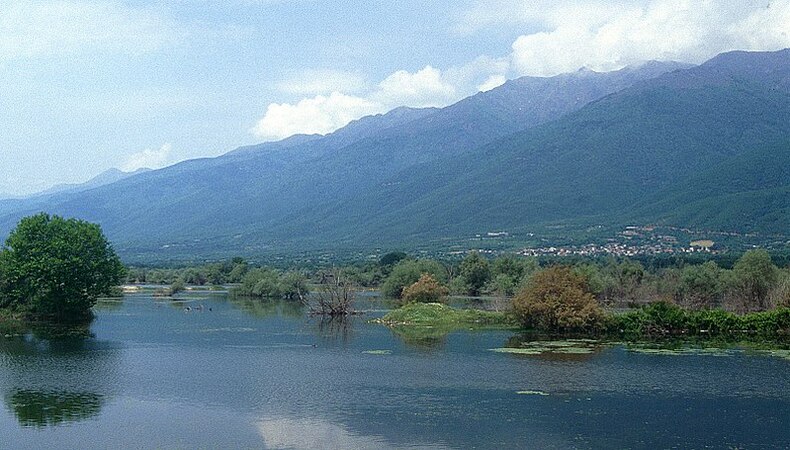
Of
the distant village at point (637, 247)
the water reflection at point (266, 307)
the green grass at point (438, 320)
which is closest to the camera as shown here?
the green grass at point (438, 320)

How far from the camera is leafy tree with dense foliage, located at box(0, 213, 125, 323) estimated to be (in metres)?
70.5

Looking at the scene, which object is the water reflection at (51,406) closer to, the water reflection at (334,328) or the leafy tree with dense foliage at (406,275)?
the water reflection at (334,328)

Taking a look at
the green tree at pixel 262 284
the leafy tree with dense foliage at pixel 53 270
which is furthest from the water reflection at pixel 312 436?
the green tree at pixel 262 284

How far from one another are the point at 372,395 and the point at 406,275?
6922 cm

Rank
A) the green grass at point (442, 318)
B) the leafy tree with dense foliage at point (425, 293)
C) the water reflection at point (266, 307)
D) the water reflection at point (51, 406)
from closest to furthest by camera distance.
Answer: the water reflection at point (51, 406) → the green grass at point (442, 318) → the leafy tree with dense foliage at point (425, 293) → the water reflection at point (266, 307)

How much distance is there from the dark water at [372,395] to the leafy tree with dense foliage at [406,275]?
46.5 metres

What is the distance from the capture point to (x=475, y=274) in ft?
377

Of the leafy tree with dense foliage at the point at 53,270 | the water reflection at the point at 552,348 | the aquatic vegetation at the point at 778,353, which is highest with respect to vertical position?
the leafy tree with dense foliage at the point at 53,270

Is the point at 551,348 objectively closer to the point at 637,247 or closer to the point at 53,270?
the point at 53,270

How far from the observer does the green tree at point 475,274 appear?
115 m

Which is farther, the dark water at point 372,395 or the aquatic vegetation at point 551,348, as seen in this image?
the aquatic vegetation at point 551,348

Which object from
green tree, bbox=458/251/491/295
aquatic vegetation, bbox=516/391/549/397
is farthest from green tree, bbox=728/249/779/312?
aquatic vegetation, bbox=516/391/549/397

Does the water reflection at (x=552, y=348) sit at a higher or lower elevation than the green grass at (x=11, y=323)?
lower

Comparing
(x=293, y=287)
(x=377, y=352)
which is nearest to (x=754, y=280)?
(x=377, y=352)
